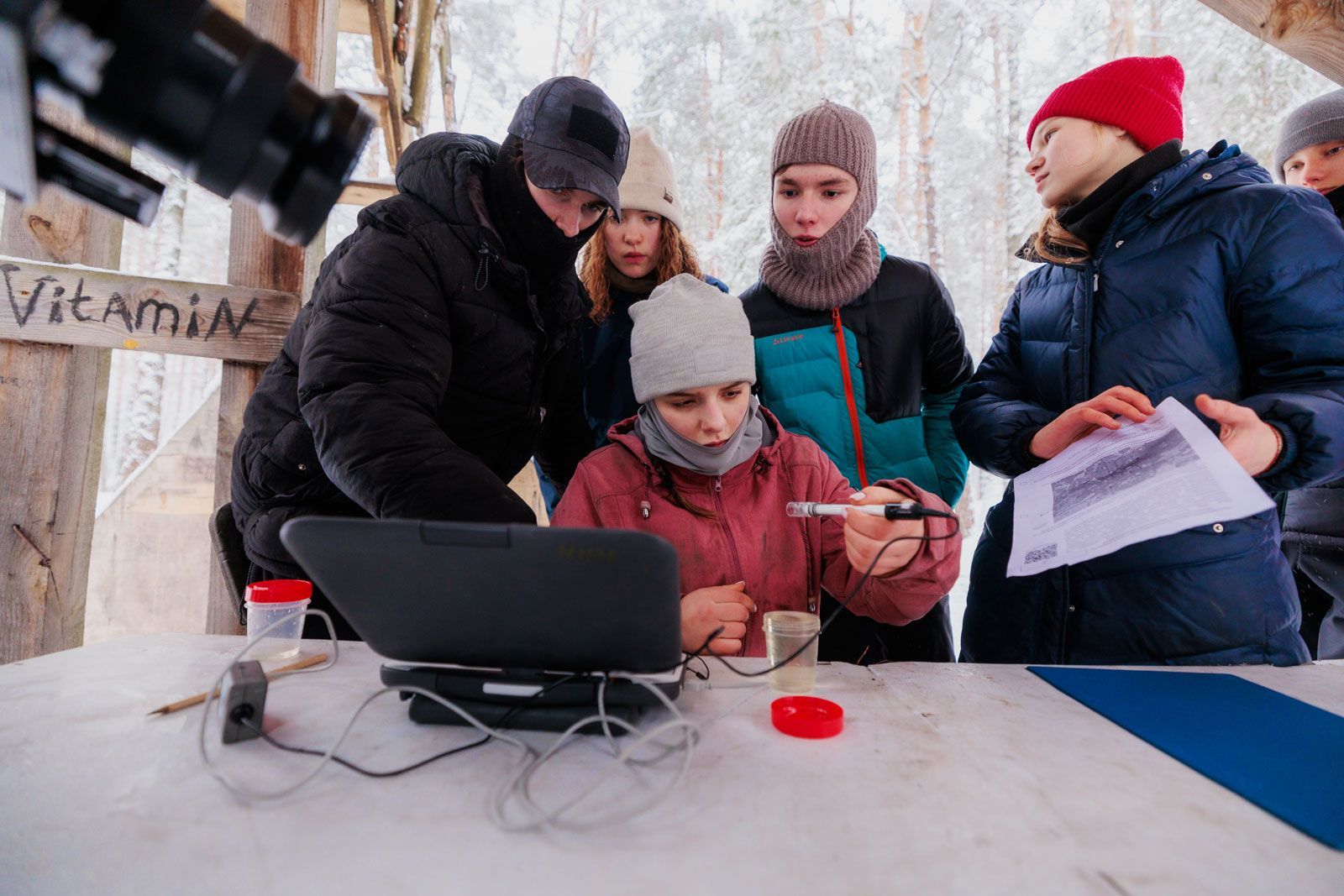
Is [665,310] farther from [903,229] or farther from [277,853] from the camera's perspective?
[903,229]

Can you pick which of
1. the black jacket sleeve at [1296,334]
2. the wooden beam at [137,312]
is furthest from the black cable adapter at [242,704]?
the black jacket sleeve at [1296,334]

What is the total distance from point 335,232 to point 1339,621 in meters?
10.4

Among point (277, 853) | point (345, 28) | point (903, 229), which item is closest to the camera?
point (277, 853)

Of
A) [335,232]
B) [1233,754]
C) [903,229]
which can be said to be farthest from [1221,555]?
[335,232]

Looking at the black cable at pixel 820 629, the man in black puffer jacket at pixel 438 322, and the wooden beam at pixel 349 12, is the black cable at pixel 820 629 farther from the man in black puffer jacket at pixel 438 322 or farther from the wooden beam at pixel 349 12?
the wooden beam at pixel 349 12

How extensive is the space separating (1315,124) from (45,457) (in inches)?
156

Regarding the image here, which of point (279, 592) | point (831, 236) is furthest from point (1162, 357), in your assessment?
point (279, 592)

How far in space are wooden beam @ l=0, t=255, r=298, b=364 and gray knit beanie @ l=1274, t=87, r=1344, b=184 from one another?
323 centimetres

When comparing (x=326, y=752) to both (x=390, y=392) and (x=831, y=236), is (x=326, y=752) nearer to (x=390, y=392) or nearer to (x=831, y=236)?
(x=390, y=392)

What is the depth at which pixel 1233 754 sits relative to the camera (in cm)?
79

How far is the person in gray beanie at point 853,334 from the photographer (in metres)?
1.80

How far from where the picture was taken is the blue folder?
0.69 m

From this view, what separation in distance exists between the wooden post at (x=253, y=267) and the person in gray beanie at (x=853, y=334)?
138cm

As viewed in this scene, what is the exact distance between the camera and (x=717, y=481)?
4.81 feet
